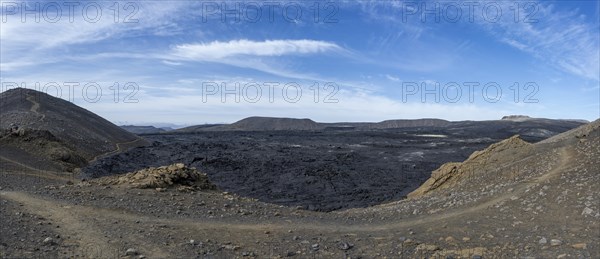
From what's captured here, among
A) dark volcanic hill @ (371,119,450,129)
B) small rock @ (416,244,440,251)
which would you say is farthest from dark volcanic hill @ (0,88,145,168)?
dark volcanic hill @ (371,119,450,129)

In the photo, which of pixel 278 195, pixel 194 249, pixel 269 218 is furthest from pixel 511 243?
pixel 278 195

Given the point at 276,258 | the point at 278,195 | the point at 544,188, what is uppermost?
the point at 544,188

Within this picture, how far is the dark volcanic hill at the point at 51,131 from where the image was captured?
26717 mm

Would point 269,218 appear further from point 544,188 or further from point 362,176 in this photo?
point 362,176

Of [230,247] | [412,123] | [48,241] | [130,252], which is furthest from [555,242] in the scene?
[412,123]

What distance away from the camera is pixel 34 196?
11883mm

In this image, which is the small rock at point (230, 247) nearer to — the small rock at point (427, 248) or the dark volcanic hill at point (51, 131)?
the small rock at point (427, 248)

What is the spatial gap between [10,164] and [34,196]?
10569 mm

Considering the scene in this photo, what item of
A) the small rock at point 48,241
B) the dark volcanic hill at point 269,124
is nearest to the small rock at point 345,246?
the small rock at point 48,241

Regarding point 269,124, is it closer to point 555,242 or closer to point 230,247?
point 230,247

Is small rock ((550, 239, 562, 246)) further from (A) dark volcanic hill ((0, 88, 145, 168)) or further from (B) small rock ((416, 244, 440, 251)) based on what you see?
(A) dark volcanic hill ((0, 88, 145, 168))

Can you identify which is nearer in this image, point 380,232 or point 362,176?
point 380,232

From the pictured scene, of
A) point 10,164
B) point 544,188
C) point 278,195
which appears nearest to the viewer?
point 544,188

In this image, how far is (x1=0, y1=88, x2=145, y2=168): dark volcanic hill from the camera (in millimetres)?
26717
